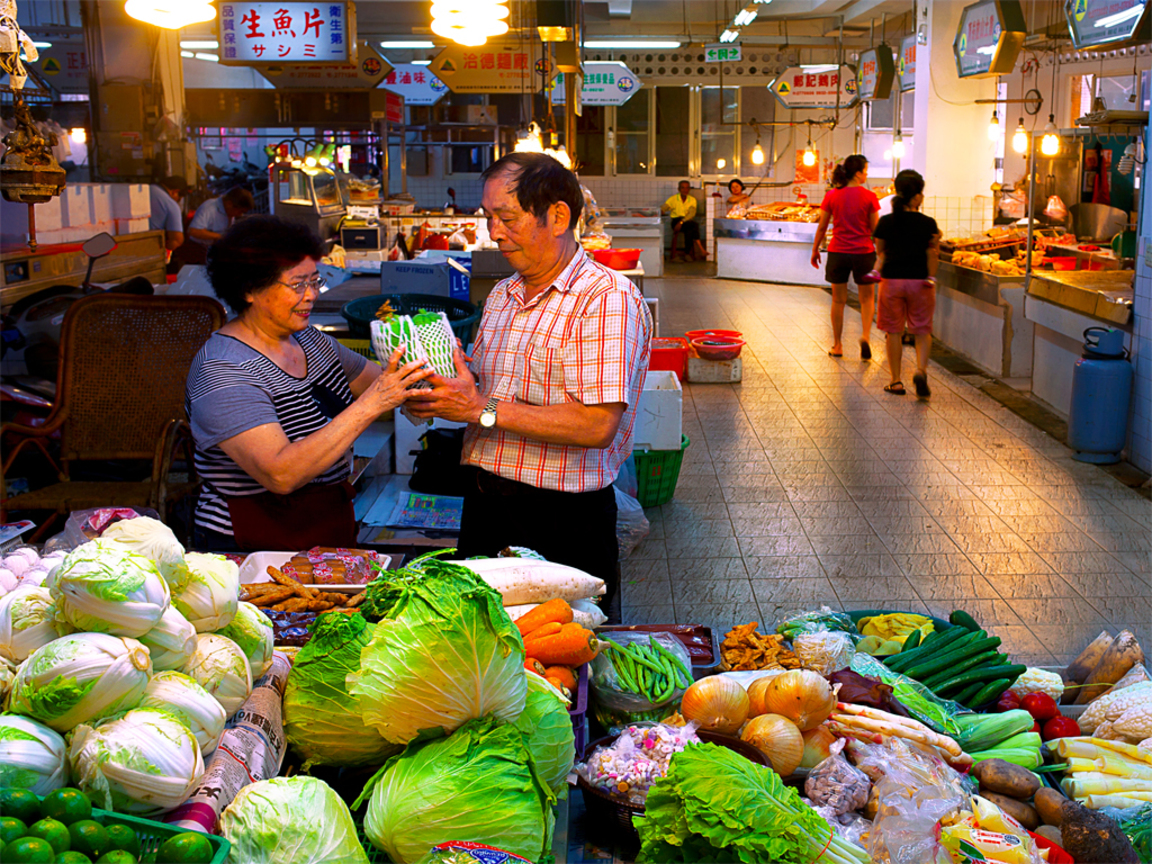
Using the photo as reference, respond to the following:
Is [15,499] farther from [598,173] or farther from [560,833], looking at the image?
[598,173]

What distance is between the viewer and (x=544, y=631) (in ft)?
7.32

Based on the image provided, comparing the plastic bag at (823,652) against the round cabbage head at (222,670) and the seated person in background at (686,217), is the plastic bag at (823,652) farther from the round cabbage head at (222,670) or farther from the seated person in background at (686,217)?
the seated person in background at (686,217)

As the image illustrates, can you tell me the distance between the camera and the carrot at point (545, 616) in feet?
7.38

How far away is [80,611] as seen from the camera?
5.09ft

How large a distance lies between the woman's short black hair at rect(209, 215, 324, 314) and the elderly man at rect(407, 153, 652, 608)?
1.92 ft

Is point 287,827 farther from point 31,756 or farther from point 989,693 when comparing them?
point 989,693

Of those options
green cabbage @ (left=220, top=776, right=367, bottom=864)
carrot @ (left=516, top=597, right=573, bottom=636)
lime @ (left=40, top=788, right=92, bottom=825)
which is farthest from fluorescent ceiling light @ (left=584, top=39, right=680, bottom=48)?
lime @ (left=40, top=788, right=92, bottom=825)

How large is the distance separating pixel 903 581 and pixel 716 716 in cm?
303

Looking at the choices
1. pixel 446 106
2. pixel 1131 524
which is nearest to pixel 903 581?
pixel 1131 524

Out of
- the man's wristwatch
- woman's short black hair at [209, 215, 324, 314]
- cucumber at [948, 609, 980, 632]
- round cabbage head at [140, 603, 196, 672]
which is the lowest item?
cucumber at [948, 609, 980, 632]

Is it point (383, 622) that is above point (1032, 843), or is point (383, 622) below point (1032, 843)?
above

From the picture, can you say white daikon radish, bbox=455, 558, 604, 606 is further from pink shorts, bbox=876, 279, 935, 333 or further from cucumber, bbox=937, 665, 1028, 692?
pink shorts, bbox=876, 279, 935, 333

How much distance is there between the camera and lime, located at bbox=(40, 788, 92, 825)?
4.32 feet

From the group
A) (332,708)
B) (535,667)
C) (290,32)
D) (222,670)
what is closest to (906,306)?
(290,32)
